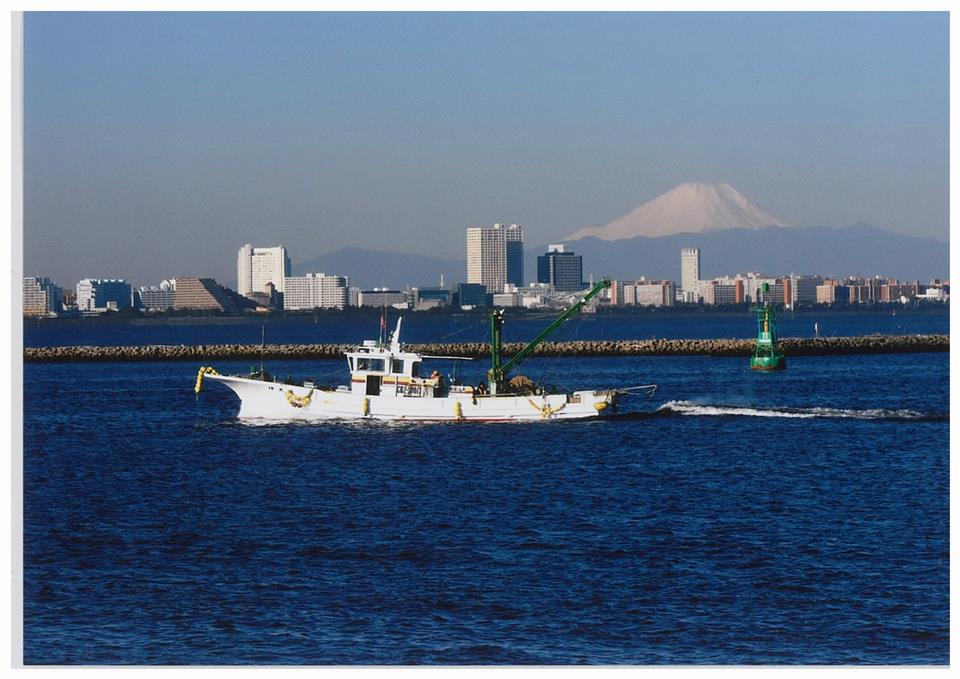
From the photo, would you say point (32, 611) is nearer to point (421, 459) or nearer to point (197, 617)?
point (197, 617)

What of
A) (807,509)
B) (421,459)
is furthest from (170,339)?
(807,509)

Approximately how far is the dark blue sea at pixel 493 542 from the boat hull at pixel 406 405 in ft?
2.90

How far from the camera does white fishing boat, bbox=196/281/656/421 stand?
178 feet

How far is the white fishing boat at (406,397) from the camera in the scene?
54.2 metres

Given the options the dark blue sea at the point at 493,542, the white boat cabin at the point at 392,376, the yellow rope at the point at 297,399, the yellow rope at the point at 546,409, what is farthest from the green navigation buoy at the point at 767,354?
the yellow rope at the point at 297,399

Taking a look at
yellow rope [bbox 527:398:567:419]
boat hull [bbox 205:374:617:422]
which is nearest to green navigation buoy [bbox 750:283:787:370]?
boat hull [bbox 205:374:617:422]

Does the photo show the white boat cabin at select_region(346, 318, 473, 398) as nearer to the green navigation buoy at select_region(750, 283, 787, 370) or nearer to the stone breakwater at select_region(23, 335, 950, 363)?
the green navigation buoy at select_region(750, 283, 787, 370)

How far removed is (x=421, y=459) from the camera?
44.4 m

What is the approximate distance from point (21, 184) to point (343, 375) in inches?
3175

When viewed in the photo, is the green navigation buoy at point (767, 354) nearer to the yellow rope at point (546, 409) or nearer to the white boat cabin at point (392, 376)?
the yellow rope at point (546, 409)

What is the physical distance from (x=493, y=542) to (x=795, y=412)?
3309 centimetres

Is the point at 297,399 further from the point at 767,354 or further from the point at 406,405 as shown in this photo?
the point at 767,354

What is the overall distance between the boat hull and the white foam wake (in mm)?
6122

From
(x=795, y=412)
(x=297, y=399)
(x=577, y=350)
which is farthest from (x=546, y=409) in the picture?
(x=577, y=350)
